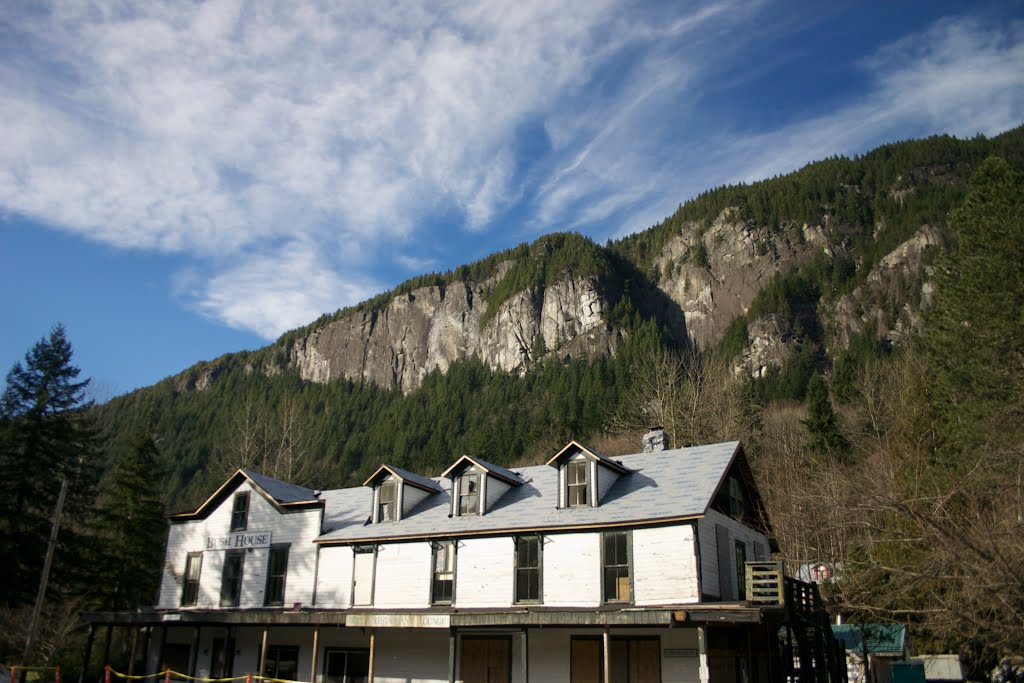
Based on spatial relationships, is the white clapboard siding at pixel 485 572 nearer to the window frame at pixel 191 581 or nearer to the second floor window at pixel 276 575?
the second floor window at pixel 276 575

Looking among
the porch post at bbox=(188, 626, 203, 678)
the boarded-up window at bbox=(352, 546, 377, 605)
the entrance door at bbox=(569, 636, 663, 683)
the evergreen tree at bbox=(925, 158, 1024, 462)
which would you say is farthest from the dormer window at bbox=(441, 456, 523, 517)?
the evergreen tree at bbox=(925, 158, 1024, 462)

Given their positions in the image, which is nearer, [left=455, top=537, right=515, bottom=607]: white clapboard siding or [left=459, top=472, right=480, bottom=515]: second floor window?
[left=455, top=537, right=515, bottom=607]: white clapboard siding

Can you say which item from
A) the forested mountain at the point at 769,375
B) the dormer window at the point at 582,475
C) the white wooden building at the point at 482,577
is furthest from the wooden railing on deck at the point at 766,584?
the dormer window at the point at 582,475

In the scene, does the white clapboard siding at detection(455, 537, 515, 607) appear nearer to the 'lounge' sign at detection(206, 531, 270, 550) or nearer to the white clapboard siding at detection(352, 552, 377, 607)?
the white clapboard siding at detection(352, 552, 377, 607)

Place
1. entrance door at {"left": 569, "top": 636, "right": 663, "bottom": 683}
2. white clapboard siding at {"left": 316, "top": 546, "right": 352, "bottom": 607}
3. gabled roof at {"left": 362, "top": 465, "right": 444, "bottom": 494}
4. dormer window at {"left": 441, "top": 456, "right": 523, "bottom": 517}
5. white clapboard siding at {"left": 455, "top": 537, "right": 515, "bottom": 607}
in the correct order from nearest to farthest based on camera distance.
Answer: entrance door at {"left": 569, "top": 636, "right": 663, "bottom": 683}, white clapboard siding at {"left": 455, "top": 537, "right": 515, "bottom": 607}, dormer window at {"left": 441, "top": 456, "right": 523, "bottom": 517}, white clapboard siding at {"left": 316, "top": 546, "right": 352, "bottom": 607}, gabled roof at {"left": 362, "top": 465, "right": 444, "bottom": 494}

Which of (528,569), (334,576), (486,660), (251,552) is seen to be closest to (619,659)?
(528,569)

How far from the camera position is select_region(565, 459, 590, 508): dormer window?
25250 mm

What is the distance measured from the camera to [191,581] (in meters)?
31.1

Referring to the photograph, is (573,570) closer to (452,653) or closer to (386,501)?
(452,653)

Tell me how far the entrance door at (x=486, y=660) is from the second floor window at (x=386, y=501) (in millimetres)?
5610

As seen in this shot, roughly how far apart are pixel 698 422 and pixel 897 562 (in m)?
23.8

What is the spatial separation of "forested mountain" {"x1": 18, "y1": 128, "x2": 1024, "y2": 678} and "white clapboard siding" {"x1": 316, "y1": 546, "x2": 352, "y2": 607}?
53.9 ft

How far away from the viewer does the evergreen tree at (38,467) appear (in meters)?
32.9

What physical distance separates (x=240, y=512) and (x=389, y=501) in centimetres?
663
